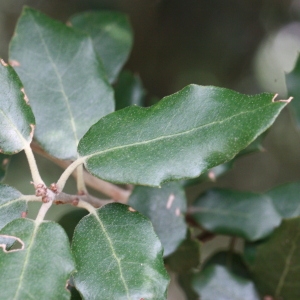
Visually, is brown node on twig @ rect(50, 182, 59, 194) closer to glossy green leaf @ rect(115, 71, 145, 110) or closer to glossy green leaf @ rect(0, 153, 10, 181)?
glossy green leaf @ rect(0, 153, 10, 181)

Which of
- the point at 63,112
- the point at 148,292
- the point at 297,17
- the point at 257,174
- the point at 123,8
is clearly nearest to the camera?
the point at 148,292

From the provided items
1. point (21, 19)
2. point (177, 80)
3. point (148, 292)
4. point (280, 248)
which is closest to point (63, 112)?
point (21, 19)

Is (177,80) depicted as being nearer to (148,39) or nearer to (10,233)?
(148,39)

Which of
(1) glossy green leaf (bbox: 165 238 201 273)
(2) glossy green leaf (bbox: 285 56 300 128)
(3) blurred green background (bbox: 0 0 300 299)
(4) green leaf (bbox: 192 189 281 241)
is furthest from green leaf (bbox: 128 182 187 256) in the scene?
(3) blurred green background (bbox: 0 0 300 299)

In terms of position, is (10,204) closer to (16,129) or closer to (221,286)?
(16,129)

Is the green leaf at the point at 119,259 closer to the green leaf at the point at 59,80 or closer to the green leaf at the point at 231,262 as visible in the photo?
the green leaf at the point at 59,80

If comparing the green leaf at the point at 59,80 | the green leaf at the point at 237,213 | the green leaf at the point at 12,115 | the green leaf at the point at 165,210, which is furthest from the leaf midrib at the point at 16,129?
the green leaf at the point at 237,213

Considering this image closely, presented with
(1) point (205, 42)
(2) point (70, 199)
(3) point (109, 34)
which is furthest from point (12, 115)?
(1) point (205, 42)
